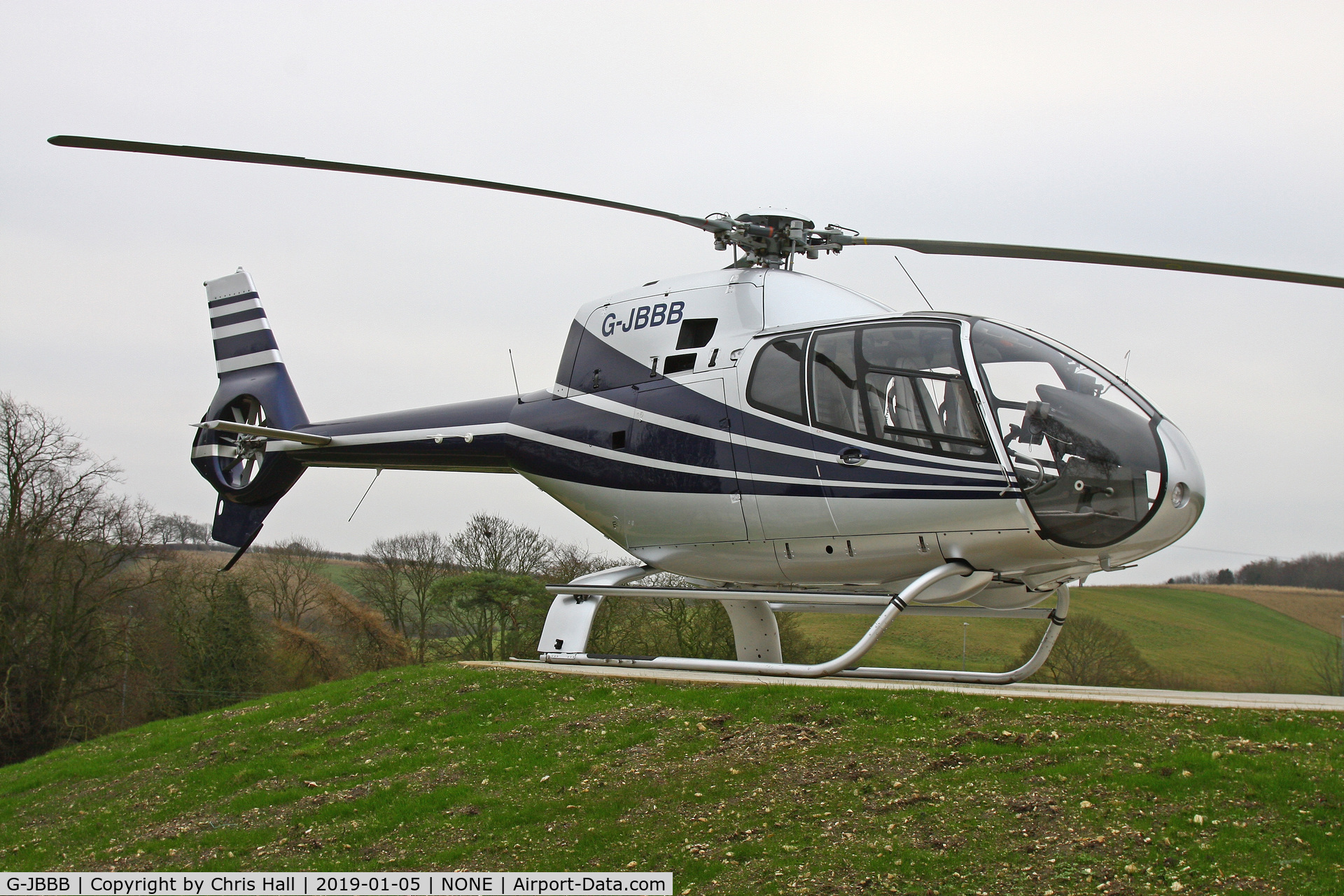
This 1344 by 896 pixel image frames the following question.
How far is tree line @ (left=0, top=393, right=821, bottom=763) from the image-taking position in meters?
26.7

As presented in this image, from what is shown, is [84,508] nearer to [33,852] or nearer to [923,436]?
[33,852]

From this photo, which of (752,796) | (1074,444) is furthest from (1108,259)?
(752,796)

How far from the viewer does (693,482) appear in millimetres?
9914

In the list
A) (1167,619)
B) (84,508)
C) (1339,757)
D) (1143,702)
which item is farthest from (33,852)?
(1167,619)

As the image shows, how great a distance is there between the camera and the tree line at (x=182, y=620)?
87.5 ft

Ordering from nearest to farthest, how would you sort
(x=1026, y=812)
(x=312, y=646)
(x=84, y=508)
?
1. (x=1026, y=812)
2. (x=84, y=508)
3. (x=312, y=646)

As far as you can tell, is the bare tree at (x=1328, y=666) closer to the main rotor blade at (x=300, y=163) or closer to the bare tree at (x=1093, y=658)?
the bare tree at (x=1093, y=658)

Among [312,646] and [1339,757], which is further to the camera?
[312,646]

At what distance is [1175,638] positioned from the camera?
2969 cm

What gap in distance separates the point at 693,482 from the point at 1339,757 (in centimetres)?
562

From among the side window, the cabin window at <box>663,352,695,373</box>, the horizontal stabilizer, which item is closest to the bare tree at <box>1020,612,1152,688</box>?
the cabin window at <box>663,352,695,373</box>

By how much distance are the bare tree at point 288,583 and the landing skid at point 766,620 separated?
28.8 m

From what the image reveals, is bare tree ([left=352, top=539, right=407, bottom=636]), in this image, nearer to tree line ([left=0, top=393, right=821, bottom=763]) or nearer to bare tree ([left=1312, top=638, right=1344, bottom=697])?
tree line ([left=0, top=393, right=821, bottom=763])
